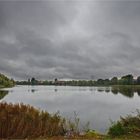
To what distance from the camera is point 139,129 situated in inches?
416

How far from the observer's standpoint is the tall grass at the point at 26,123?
9.88 meters

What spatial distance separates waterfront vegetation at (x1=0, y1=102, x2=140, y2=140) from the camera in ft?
32.5

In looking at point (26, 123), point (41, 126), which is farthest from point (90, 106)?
point (26, 123)

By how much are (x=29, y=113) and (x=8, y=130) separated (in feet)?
3.23

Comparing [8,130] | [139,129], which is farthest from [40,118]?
[139,129]

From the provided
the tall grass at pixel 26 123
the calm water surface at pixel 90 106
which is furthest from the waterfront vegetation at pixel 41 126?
the calm water surface at pixel 90 106

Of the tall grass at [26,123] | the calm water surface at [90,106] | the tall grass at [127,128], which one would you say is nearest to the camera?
the tall grass at [26,123]

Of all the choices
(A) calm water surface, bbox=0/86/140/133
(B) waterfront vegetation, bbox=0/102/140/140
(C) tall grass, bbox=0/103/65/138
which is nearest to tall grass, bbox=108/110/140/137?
(B) waterfront vegetation, bbox=0/102/140/140

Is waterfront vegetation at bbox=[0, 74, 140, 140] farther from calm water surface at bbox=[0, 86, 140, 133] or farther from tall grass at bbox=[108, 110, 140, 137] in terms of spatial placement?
calm water surface at bbox=[0, 86, 140, 133]

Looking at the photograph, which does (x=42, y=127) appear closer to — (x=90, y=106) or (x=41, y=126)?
(x=41, y=126)

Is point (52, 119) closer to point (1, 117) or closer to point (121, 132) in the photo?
point (1, 117)

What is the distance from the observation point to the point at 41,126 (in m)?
10.4

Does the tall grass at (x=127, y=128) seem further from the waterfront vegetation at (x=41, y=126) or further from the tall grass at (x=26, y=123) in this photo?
the tall grass at (x=26, y=123)

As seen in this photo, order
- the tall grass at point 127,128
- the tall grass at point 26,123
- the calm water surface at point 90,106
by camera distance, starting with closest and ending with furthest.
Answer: the tall grass at point 26,123
the tall grass at point 127,128
the calm water surface at point 90,106
